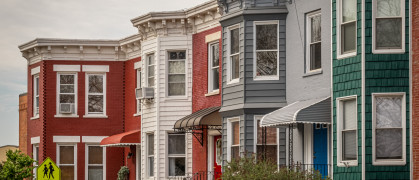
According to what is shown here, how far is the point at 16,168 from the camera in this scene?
1522 inches

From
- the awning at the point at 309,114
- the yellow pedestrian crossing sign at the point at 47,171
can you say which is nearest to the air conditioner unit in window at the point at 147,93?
the yellow pedestrian crossing sign at the point at 47,171

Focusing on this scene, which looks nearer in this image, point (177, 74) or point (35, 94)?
point (177, 74)

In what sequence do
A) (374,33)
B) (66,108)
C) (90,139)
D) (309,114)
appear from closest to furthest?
(374,33)
(309,114)
(66,108)
(90,139)

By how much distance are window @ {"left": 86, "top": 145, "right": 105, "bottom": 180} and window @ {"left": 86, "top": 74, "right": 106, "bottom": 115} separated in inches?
66.3

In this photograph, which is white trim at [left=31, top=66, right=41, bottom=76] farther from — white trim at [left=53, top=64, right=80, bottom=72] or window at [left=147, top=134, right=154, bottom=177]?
window at [left=147, top=134, right=154, bottom=177]

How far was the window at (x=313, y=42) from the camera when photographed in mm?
27047

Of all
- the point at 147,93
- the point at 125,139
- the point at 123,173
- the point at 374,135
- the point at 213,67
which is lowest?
the point at 123,173

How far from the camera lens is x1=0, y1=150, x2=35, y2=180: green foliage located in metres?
38.4

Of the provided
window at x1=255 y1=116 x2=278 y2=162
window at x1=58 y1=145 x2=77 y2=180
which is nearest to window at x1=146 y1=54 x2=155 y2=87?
window at x1=58 y1=145 x2=77 y2=180

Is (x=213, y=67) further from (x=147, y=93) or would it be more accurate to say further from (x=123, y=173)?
(x=123, y=173)

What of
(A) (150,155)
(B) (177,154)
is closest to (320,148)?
(B) (177,154)

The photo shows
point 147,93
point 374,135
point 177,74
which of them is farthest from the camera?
point 147,93

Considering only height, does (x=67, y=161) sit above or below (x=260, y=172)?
below

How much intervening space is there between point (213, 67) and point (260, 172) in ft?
31.5
